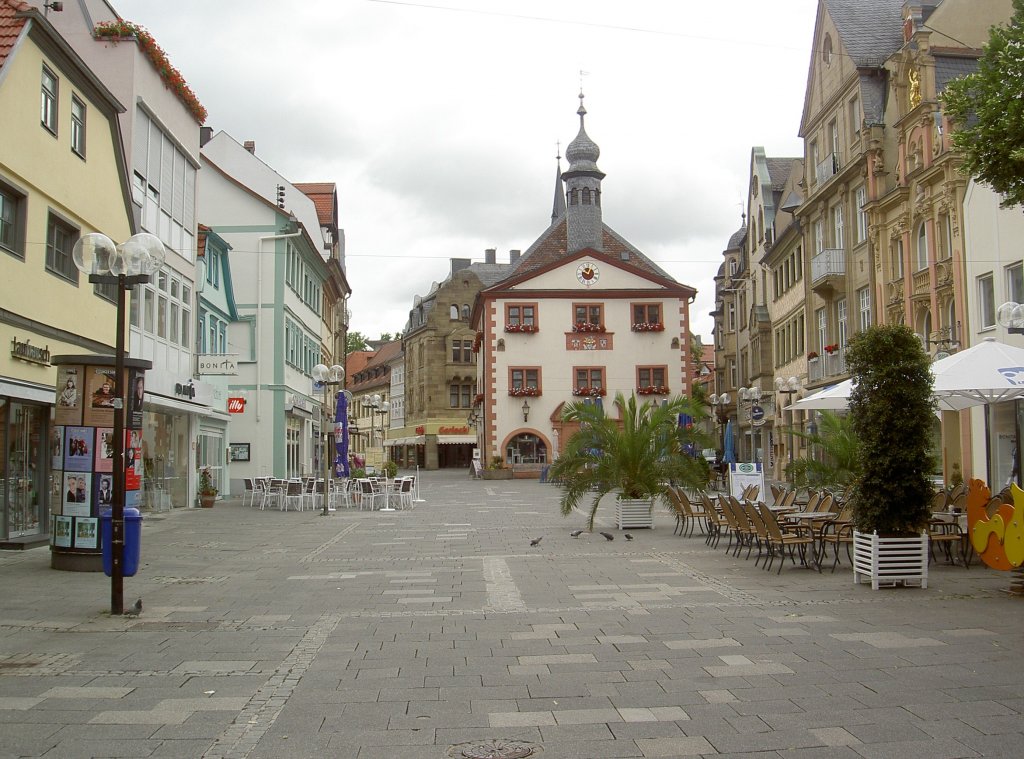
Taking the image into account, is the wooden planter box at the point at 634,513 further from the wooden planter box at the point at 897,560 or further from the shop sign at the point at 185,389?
the shop sign at the point at 185,389

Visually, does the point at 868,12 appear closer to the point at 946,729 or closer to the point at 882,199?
the point at 882,199

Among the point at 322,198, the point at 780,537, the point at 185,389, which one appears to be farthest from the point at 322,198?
the point at 780,537

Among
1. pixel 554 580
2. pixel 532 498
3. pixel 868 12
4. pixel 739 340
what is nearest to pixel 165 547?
pixel 554 580

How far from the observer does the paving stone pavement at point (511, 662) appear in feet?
17.7

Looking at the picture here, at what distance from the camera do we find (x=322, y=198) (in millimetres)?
53875

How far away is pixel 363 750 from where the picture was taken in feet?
17.1

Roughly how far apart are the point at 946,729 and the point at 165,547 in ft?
43.9

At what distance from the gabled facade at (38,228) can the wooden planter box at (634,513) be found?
9.81 m

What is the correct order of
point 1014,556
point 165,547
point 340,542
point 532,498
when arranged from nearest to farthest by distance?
point 1014,556 < point 165,547 < point 340,542 < point 532,498

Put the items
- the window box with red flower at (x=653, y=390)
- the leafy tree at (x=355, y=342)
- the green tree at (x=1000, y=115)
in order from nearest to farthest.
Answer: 1. the green tree at (x=1000, y=115)
2. the window box with red flower at (x=653, y=390)
3. the leafy tree at (x=355, y=342)

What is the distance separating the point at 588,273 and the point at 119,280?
1802 inches

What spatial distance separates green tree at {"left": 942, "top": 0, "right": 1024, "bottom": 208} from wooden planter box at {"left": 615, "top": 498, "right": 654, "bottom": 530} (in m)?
9.83

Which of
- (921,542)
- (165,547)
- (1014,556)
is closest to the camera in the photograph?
(1014,556)

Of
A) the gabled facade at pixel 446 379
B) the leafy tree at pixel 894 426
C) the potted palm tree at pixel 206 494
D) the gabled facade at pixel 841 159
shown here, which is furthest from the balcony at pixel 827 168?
the gabled facade at pixel 446 379
